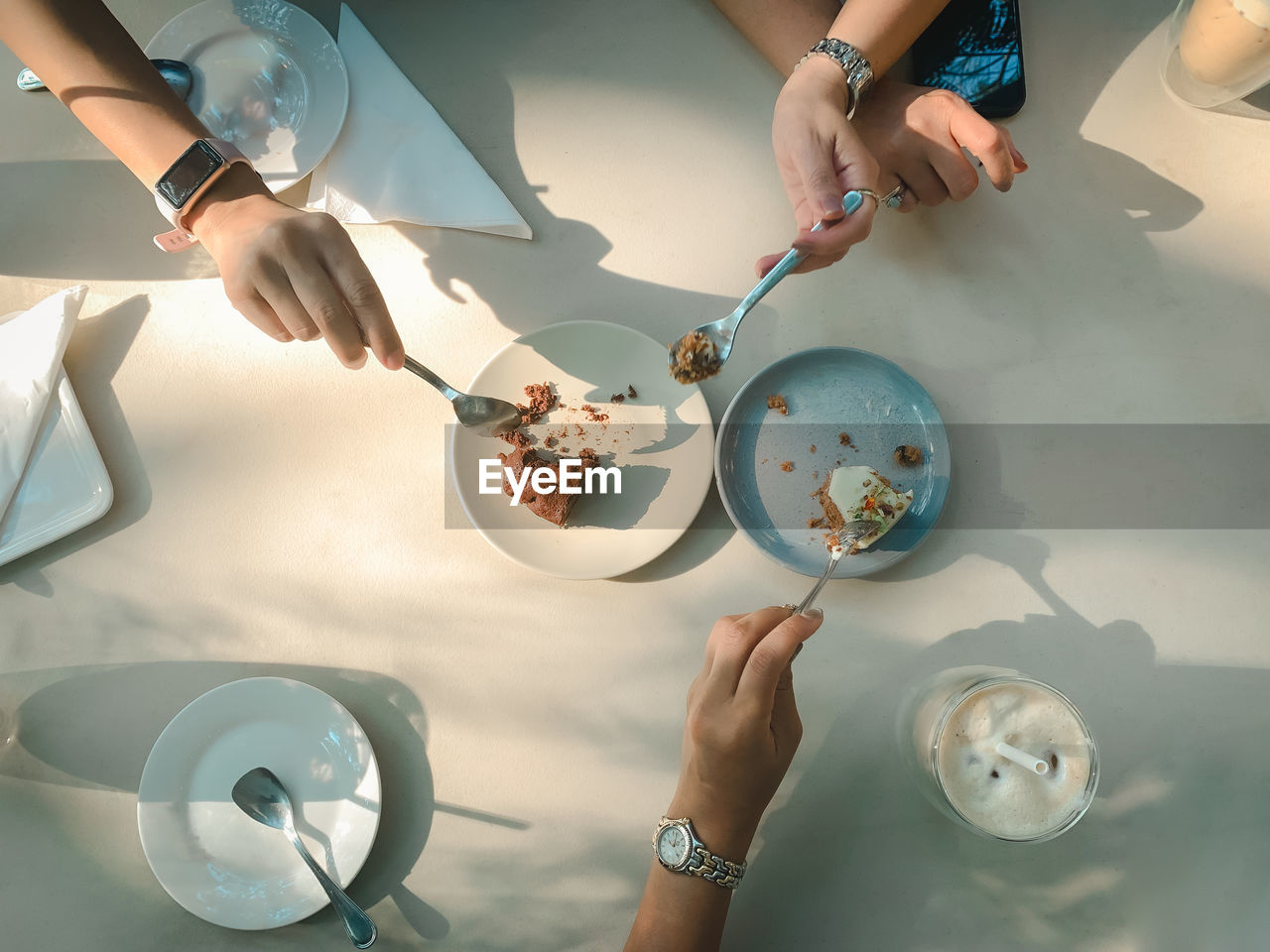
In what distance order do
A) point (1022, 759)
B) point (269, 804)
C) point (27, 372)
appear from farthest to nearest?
point (27, 372)
point (269, 804)
point (1022, 759)

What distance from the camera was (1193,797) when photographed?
1.04m

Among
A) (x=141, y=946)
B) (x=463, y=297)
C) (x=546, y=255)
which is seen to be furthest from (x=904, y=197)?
(x=141, y=946)

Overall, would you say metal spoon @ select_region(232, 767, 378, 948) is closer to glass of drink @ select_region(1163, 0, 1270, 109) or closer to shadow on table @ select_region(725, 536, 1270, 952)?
shadow on table @ select_region(725, 536, 1270, 952)

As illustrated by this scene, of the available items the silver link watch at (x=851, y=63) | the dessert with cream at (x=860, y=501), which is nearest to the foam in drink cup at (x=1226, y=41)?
the silver link watch at (x=851, y=63)

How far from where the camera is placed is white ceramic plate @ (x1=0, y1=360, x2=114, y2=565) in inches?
44.1

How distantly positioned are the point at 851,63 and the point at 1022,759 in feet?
3.23

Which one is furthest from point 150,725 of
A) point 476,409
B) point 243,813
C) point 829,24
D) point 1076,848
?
point 829,24

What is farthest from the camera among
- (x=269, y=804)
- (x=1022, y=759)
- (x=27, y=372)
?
(x=27, y=372)

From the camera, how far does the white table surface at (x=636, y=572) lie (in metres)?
1.05

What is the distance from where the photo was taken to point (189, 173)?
3.41ft

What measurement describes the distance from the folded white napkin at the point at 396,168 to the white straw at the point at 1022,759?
3.29 feet

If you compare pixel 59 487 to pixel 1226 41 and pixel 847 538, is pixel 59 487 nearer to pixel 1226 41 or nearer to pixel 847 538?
pixel 847 538

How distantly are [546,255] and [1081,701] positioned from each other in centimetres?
106

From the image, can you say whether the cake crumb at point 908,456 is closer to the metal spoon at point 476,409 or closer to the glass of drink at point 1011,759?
the glass of drink at point 1011,759
